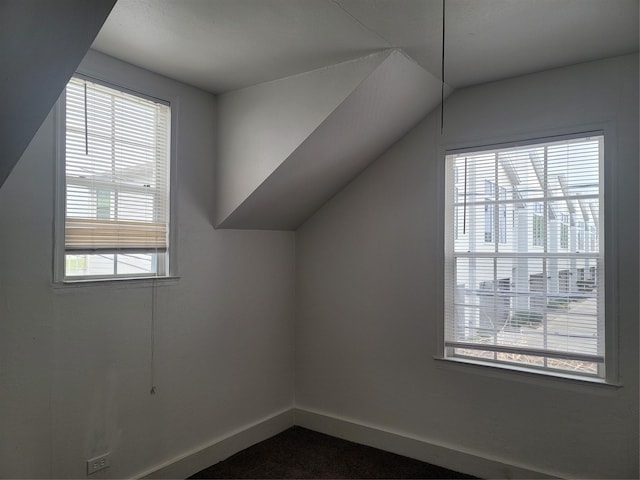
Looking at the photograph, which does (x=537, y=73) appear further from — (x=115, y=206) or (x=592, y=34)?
(x=115, y=206)

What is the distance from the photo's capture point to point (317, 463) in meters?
3.26

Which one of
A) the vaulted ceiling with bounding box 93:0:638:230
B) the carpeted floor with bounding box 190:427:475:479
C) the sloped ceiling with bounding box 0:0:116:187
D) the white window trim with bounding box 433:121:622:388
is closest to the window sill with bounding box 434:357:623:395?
the white window trim with bounding box 433:121:622:388

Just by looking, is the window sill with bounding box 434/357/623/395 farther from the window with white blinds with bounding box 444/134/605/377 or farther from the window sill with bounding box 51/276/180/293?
the window sill with bounding box 51/276/180/293

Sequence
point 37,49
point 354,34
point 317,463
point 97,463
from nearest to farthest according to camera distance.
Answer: point 37,49
point 354,34
point 97,463
point 317,463

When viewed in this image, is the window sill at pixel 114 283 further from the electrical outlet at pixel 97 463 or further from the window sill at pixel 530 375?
the window sill at pixel 530 375

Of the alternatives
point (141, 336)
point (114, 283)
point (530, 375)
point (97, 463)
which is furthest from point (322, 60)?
point (97, 463)

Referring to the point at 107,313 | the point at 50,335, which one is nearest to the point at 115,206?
the point at 107,313

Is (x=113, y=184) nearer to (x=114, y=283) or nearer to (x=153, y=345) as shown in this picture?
(x=114, y=283)

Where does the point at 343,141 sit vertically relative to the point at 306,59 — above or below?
below

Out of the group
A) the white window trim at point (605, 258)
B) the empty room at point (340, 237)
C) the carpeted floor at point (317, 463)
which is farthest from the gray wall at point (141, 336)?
the white window trim at point (605, 258)

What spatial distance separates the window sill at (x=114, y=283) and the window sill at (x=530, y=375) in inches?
74.6

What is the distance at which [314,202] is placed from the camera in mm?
3699

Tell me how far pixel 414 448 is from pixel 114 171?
269cm

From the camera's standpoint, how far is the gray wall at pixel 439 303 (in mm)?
2691
